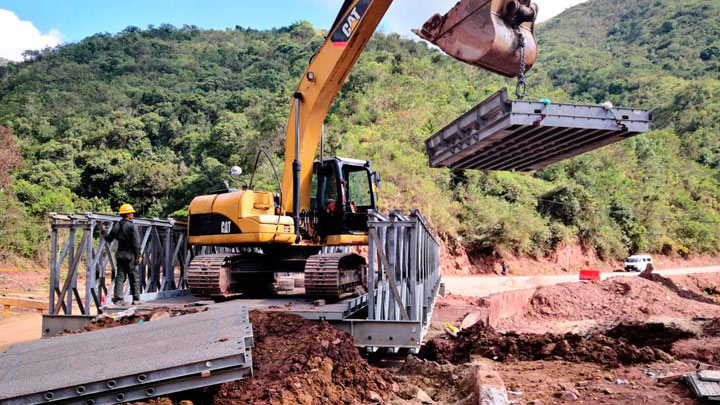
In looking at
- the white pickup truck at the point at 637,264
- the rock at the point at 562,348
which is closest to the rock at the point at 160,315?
the rock at the point at 562,348

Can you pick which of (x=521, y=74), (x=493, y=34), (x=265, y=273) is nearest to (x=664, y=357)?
(x=521, y=74)

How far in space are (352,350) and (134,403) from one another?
2.39 meters

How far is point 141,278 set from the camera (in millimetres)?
9992

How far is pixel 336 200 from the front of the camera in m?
9.44

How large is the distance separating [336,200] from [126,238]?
3398 mm

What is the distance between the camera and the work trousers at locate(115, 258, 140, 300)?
8609 mm

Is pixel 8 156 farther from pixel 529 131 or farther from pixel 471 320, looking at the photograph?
pixel 529 131

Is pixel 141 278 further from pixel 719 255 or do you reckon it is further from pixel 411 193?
pixel 719 255

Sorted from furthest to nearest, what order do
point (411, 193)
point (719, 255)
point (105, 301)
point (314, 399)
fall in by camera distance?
1. point (719, 255)
2. point (411, 193)
3. point (105, 301)
4. point (314, 399)

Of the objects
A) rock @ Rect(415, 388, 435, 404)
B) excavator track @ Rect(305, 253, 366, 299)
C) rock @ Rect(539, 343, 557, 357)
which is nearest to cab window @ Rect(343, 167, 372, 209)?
excavator track @ Rect(305, 253, 366, 299)

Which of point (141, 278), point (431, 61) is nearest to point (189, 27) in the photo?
point (431, 61)

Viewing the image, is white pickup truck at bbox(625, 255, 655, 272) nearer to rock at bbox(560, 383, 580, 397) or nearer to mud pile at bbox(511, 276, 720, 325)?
mud pile at bbox(511, 276, 720, 325)

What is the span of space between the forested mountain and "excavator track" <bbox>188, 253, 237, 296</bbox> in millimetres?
18529

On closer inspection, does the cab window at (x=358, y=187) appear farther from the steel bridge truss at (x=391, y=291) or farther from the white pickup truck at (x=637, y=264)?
the white pickup truck at (x=637, y=264)
